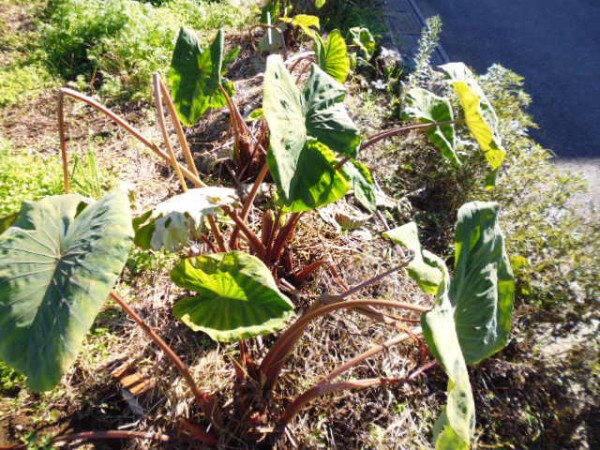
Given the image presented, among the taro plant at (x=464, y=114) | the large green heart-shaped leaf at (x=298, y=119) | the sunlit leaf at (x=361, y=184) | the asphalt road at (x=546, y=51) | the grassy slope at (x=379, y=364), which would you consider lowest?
the grassy slope at (x=379, y=364)

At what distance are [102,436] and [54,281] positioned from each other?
2.00ft

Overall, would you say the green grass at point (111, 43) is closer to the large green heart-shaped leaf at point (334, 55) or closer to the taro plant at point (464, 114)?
the large green heart-shaped leaf at point (334, 55)

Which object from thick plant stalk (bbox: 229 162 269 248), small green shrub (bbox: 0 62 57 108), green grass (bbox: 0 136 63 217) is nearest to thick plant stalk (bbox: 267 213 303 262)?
thick plant stalk (bbox: 229 162 269 248)

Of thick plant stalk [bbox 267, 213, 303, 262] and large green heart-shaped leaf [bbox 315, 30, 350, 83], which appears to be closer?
thick plant stalk [bbox 267, 213, 303, 262]

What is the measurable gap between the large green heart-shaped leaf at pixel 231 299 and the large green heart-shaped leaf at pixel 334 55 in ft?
4.05

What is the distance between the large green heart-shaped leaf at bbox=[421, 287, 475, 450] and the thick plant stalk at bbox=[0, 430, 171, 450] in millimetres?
909

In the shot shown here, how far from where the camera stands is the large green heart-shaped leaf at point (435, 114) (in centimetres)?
172

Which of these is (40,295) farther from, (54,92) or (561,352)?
(54,92)

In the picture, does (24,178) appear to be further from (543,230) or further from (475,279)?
(543,230)

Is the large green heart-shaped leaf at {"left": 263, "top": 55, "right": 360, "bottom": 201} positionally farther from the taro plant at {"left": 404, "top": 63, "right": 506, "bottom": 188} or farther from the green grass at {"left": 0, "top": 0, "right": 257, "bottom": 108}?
the green grass at {"left": 0, "top": 0, "right": 257, "bottom": 108}

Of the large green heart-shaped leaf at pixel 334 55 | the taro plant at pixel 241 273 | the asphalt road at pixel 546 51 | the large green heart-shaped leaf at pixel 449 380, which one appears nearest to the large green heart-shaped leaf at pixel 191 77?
the taro plant at pixel 241 273

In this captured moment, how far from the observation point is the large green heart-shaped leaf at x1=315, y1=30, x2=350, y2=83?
1.96 metres

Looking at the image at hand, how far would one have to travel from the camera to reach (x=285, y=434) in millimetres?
1433

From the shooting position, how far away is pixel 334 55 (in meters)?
2.00
